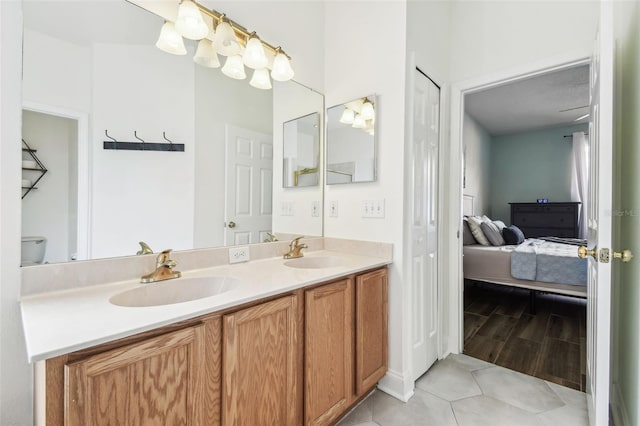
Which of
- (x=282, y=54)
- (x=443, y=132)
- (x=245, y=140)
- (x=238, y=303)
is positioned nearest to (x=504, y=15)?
(x=443, y=132)

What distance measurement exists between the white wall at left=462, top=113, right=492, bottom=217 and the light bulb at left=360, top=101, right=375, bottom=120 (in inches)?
132

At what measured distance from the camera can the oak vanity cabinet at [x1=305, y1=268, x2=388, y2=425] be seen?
50.9 inches

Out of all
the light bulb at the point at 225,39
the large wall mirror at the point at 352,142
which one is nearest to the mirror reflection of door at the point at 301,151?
the large wall mirror at the point at 352,142

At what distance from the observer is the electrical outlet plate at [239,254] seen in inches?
63.3

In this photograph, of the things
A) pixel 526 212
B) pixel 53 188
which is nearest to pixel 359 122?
pixel 53 188

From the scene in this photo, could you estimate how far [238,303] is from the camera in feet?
3.24

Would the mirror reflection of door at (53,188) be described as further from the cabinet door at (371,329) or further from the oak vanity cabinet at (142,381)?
the cabinet door at (371,329)

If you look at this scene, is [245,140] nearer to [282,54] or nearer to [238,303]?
[282,54]

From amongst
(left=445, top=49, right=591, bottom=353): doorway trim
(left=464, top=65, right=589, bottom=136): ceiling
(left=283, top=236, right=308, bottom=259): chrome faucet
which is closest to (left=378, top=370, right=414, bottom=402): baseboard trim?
(left=445, top=49, right=591, bottom=353): doorway trim

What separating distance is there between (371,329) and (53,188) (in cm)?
160

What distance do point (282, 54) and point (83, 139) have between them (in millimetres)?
1157

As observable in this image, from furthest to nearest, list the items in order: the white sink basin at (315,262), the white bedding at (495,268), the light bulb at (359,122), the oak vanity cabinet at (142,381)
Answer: the white bedding at (495,268) < the light bulb at (359,122) < the white sink basin at (315,262) < the oak vanity cabinet at (142,381)

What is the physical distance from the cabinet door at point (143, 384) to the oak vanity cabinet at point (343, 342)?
0.50 m

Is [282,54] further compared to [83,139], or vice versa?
[282,54]
